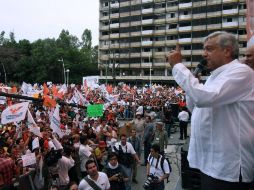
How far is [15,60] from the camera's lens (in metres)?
78.8

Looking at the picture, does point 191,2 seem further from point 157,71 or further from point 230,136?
point 230,136

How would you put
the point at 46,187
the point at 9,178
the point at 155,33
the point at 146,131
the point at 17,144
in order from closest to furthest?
1. the point at 9,178
2. the point at 46,187
3. the point at 17,144
4. the point at 146,131
5. the point at 155,33

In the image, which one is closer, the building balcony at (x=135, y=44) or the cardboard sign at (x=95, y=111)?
the cardboard sign at (x=95, y=111)

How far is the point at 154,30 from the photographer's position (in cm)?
7906

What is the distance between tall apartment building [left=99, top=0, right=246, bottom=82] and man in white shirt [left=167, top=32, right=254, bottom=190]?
62889 mm

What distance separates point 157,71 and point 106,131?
67396mm

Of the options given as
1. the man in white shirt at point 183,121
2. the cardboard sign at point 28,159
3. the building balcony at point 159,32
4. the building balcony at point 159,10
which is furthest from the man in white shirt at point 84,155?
the building balcony at point 159,10

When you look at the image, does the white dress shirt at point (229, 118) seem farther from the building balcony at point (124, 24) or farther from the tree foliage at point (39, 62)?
the building balcony at point (124, 24)

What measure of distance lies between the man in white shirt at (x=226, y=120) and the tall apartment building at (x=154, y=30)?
62.9m

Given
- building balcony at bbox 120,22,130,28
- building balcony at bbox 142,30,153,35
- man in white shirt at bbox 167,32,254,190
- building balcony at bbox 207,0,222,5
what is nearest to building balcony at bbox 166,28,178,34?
building balcony at bbox 142,30,153,35

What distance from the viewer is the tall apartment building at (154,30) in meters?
69.3

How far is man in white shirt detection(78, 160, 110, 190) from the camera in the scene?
5.88m

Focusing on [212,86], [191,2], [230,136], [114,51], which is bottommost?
[230,136]

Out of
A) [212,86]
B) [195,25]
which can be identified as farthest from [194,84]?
[195,25]
